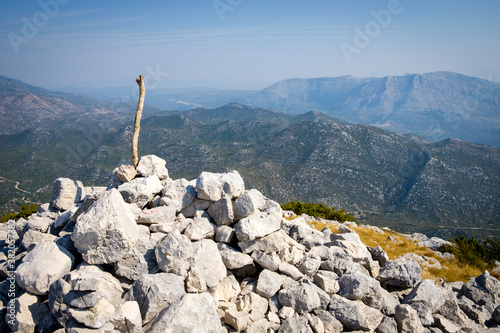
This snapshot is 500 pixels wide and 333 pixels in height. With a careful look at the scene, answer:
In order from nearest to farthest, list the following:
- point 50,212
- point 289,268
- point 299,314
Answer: point 299,314, point 289,268, point 50,212

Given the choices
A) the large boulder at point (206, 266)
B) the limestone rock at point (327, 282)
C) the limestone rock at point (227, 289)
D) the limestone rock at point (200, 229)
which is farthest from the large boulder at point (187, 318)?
the limestone rock at point (327, 282)

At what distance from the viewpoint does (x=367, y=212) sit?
173m

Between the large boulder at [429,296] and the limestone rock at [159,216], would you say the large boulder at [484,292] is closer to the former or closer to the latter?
the large boulder at [429,296]

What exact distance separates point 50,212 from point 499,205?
9601 inches

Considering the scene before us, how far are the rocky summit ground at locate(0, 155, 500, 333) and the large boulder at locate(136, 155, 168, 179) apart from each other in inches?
72.5

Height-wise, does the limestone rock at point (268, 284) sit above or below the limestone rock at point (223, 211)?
below

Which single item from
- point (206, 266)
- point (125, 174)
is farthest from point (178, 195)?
point (206, 266)

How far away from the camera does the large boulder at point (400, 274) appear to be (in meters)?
14.8

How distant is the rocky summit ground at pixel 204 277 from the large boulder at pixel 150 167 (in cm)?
184

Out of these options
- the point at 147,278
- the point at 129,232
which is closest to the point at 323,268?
the point at 147,278

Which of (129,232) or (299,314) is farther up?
(129,232)

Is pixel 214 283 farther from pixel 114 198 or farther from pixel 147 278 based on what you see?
pixel 114 198

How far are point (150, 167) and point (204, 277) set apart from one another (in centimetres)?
1009

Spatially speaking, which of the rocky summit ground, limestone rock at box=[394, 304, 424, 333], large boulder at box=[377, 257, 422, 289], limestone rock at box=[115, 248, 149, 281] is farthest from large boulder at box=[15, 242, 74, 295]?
large boulder at box=[377, 257, 422, 289]
